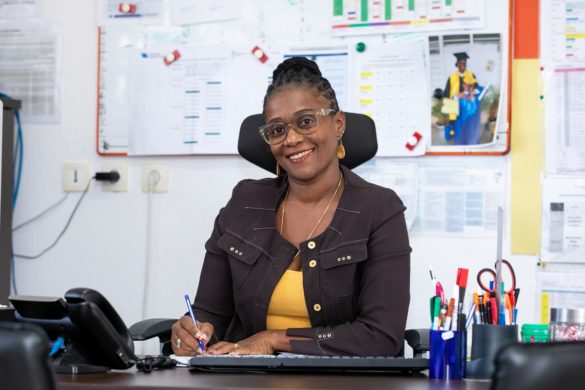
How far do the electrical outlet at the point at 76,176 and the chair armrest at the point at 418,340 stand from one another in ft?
5.25

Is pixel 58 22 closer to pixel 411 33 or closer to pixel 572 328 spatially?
pixel 411 33

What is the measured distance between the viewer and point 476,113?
2.70 m

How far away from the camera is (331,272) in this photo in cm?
186

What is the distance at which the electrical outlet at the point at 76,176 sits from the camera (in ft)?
10.1

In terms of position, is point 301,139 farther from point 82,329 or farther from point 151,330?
point 82,329

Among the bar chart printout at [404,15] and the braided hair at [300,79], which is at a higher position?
the bar chart printout at [404,15]

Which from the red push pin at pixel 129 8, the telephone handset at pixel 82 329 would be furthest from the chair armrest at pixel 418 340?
the red push pin at pixel 129 8

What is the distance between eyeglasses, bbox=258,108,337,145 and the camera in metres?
1.94

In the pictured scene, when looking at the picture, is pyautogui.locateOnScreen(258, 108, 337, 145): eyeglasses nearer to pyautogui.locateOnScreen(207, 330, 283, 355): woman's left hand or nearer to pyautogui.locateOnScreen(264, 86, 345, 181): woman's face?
pyautogui.locateOnScreen(264, 86, 345, 181): woman's face

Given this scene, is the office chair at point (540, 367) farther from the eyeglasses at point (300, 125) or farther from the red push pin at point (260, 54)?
the red push pin at point (260, 54)

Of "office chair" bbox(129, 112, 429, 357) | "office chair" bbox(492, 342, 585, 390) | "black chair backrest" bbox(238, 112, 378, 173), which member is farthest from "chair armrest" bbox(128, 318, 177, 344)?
"office chair" bbox(492, 342, 585, 390)

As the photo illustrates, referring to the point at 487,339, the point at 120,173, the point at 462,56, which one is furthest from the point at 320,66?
the point at 487,339

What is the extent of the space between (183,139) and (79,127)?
17.5 inches

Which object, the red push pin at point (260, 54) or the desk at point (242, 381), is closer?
the desk at point (242, 381)
